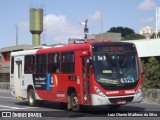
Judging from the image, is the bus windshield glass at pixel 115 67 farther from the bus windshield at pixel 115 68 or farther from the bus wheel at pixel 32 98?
the bus wheel at pixel 32 98

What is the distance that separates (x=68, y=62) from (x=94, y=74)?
234 cm

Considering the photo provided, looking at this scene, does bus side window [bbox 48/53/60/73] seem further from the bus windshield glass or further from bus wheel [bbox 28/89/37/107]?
the bus windshield glass

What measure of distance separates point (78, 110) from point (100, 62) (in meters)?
2.55

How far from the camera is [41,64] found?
20.9 meters

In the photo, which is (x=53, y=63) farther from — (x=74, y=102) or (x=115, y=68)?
(x=115, y=68)

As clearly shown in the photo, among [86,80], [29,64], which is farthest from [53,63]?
[86,80]

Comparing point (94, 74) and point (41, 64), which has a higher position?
point (41, 64)

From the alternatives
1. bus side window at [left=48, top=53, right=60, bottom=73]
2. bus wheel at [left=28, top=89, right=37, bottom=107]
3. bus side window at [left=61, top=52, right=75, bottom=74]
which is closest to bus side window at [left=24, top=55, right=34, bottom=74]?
bus wheel at [left=28, top=89, right=37, bottom=107]

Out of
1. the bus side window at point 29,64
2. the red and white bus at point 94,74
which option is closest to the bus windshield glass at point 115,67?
the red and white bus at point 94,74

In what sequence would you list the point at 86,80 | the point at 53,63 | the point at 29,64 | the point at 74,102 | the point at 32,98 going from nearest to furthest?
the point at 86,80 < the point at 74,102 < the point at 53,63 < the point at 32,98 < the point at 29,64

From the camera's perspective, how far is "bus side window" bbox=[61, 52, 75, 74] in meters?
17.9

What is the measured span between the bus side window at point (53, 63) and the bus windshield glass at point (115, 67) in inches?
129

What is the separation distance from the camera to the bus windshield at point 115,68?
16.2m

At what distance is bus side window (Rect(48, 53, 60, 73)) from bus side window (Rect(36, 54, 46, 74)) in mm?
621
